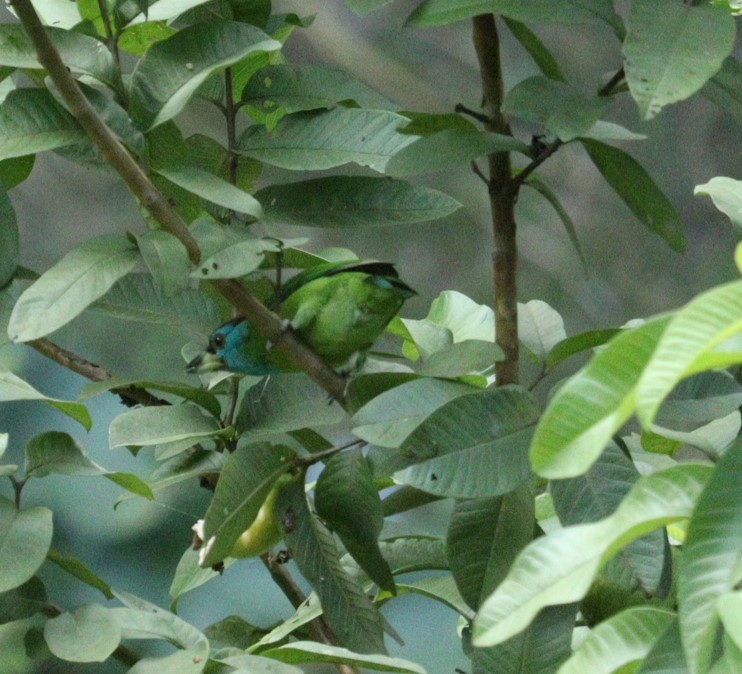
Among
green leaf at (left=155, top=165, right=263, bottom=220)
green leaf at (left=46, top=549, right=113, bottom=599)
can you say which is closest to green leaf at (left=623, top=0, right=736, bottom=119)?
green leaf at (left=155, top=165, right=263, bottom=220)

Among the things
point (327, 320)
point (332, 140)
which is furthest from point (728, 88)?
point (327, 320)

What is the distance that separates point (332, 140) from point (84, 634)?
49 cm

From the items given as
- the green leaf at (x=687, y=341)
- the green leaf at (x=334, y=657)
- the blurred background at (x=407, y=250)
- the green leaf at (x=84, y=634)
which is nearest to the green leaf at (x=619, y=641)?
the green leaf at (x=687, y=341)

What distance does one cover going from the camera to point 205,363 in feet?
3.26

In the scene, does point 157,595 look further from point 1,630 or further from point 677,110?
point 677,110

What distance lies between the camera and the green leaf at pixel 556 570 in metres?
0.38

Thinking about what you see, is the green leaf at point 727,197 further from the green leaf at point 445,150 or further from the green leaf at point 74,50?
the green leaf at point 74,50

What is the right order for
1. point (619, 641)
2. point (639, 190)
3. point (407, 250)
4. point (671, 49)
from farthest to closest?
1. point (407, 250)
2. point (639, 190)
3. point (671, 49)
4. point (619, 641)

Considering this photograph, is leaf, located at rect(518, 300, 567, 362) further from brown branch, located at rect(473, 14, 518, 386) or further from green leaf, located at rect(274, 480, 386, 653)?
green leaf, located at rect(274, 480, 386, 653)

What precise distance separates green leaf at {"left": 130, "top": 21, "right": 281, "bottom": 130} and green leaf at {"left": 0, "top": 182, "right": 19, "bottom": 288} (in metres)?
0.17

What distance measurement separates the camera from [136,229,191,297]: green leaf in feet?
2.28

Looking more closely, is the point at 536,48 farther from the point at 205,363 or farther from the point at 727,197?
the point at 205,363

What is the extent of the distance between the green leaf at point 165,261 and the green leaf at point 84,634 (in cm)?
32

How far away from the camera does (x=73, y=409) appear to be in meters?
0.83
